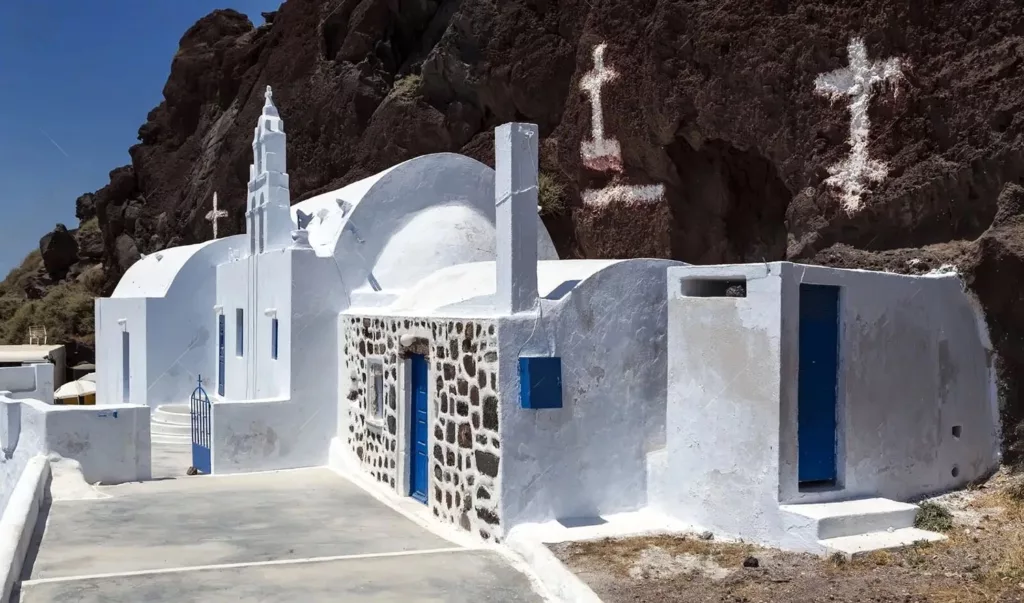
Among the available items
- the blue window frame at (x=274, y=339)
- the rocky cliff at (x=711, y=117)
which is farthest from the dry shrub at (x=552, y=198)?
the blue window frame at (x=274, y=339)

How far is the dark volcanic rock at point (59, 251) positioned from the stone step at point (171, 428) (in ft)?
102

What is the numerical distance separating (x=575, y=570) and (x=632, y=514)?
1921 millimetres

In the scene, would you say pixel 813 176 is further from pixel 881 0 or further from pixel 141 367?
pixel 141 367

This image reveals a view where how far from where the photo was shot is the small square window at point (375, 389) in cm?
1105

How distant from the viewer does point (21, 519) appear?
786cm

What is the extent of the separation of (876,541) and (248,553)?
17.9ft

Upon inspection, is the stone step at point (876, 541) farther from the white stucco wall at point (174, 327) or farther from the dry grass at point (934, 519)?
the white stucco wall at point (174, 327)

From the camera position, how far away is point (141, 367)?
57.7ft

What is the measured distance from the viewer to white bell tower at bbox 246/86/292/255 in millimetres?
14195

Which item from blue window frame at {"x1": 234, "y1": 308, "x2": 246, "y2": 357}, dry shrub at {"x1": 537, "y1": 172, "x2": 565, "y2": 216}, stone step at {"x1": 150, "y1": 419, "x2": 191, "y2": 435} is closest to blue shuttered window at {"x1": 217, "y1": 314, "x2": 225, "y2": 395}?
stone step at {"x1": 150, "y1": 419, "x2": 191, "y2": 435}

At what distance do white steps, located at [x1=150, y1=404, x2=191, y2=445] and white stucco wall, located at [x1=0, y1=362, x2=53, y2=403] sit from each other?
1.84m

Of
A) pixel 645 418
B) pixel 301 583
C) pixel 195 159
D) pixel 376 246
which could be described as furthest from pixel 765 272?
pixel 195 159

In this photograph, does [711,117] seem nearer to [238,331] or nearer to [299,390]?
[299,390]

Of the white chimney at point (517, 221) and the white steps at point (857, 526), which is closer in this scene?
the white steps at point (857, 526)
